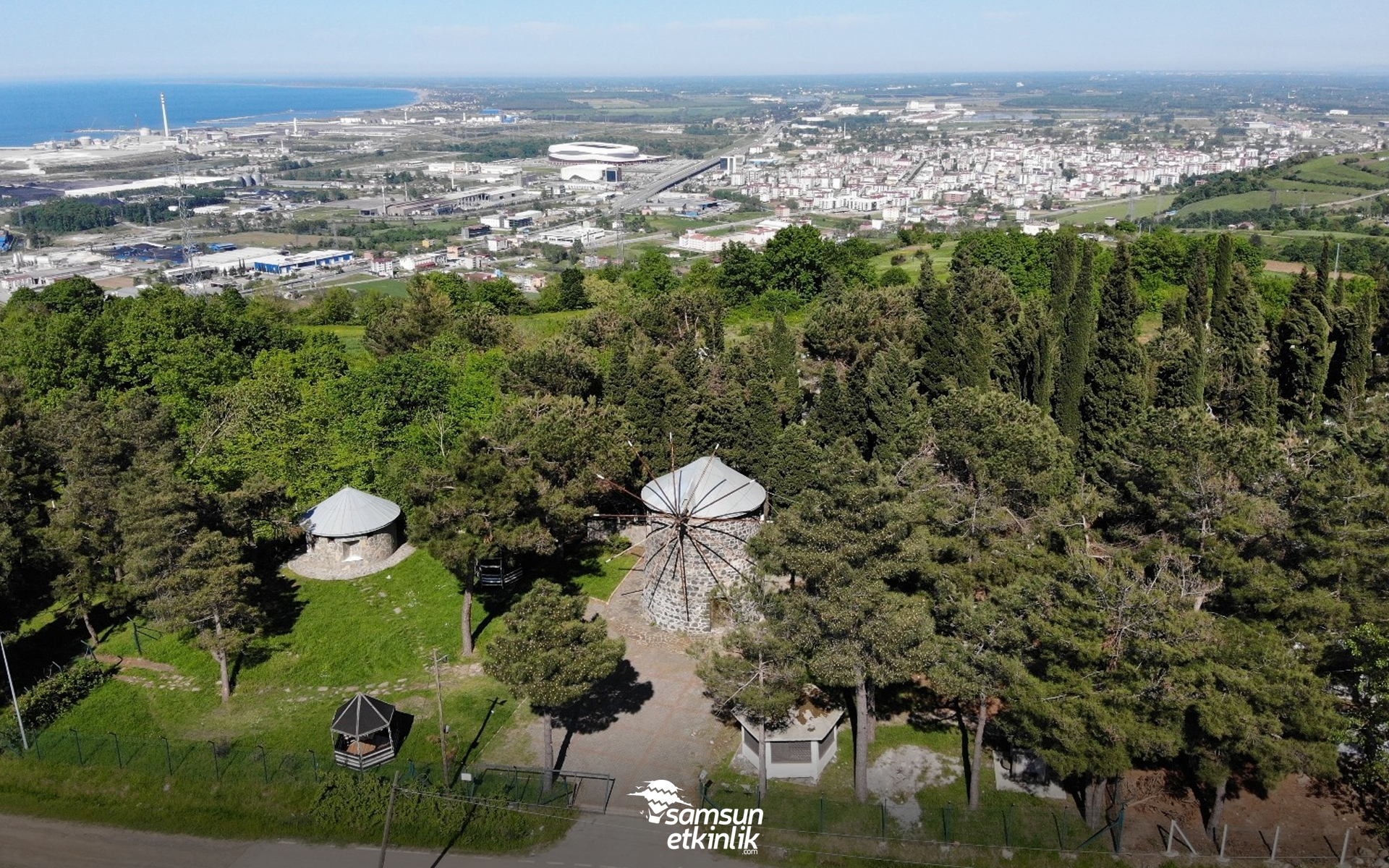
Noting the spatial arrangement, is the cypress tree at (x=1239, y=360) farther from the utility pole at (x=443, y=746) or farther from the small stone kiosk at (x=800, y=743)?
the utility pole at (x=443, y=746)

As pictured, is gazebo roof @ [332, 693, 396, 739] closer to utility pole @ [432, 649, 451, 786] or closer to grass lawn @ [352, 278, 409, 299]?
utility pole @ [432, 649, 451, 786]

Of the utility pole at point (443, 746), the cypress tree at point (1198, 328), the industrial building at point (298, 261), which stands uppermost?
the cypress tree at point (1198, 328)

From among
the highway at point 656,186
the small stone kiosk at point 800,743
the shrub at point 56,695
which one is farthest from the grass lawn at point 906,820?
the highway at point 656,186

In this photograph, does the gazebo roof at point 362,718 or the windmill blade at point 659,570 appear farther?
the windmill blade at point 659,570

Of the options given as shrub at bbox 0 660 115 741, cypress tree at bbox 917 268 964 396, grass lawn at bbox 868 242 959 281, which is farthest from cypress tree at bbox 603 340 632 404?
grass lawn at bbox 868 242 959 281

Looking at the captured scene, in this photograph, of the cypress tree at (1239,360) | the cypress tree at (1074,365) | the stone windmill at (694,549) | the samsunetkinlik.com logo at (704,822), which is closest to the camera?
the samsunetkinlik.com logo at (704,822)

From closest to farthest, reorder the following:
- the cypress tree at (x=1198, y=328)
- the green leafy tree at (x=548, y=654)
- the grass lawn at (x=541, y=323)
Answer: the green leafy tree at (x=548, y=654), the cypress tree at (x=1198, y=328), the grass lawn at (x=541, y=323)

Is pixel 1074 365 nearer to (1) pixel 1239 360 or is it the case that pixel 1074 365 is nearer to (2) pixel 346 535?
(1) pixel 1239 360
